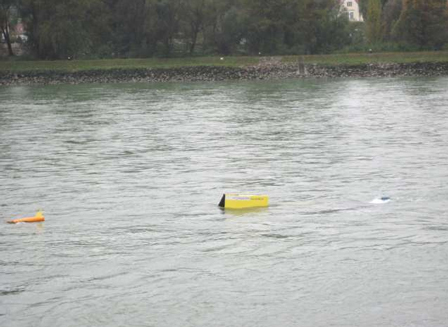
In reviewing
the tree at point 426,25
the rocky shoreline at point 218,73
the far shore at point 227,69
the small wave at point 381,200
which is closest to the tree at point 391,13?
the tree at point 426,25

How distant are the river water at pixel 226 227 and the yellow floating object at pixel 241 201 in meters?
0.26

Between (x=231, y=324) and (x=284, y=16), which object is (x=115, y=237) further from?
(x=284, y=16)

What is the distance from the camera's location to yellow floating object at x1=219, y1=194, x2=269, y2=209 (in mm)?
19922

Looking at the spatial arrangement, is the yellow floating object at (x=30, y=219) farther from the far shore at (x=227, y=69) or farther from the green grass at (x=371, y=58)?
the green grass at (x=371, y=58)

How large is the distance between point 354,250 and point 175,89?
52609 millimetres

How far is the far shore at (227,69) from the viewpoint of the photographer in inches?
3201

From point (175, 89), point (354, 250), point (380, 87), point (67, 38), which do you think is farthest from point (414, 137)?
point (67, 38)

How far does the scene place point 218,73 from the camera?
83000mm

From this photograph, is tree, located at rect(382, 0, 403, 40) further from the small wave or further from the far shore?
the small wave

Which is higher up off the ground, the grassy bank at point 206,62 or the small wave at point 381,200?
the small wave at point 381,200

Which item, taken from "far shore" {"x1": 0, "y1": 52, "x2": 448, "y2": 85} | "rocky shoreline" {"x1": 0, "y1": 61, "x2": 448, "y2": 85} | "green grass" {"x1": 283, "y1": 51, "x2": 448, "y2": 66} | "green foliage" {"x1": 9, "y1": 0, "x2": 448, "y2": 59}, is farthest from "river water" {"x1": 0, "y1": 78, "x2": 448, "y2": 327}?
"green foliage" {"x1": 9, "y1": 0, "x2": 448, "y2": 59}

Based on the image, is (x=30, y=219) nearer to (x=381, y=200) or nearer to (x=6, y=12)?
(x=381, y=200)

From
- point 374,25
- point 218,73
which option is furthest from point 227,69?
point 374,25

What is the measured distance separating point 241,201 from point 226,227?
1.79 metres
